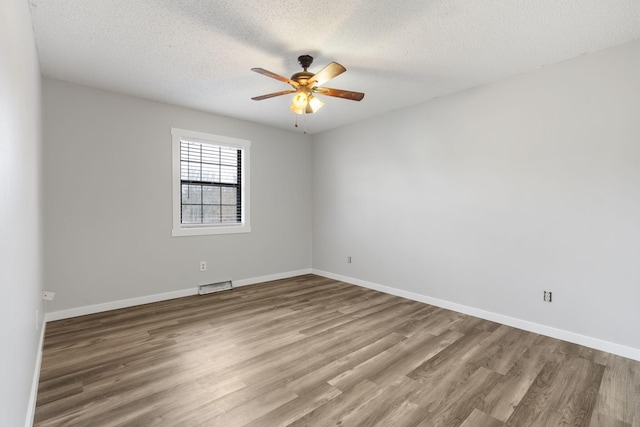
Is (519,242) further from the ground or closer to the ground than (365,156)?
closer to the ground

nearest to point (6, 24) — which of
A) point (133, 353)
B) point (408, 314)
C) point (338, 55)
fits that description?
point (338, 55)

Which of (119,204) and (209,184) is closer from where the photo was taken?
A: (119,204)

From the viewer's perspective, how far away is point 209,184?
438 cm

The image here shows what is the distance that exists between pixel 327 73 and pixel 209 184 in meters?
2.69

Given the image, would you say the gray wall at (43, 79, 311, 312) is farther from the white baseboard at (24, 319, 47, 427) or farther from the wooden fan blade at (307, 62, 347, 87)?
the wooden fan blade at (307, 62, 347, 87)

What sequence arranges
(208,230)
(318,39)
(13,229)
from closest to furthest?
(13,229)
(318,39)
(208,230)

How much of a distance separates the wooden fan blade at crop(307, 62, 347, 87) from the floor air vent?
122 inches

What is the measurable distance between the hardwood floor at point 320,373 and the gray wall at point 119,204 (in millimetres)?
498

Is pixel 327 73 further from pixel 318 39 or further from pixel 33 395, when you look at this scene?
pixel 33 395

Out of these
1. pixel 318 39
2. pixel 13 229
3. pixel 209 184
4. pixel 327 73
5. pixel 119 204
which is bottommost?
pixel 13 229

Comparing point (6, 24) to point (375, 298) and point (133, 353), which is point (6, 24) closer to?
point (133, 353)

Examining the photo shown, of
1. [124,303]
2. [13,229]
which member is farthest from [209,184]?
[13,229]

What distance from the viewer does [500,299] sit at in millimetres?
3172

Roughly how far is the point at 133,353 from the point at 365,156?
145 inches
